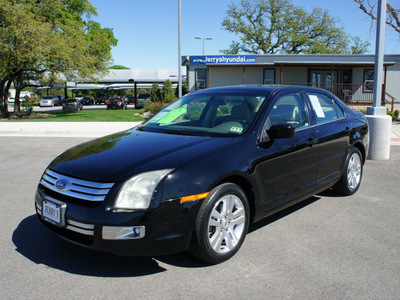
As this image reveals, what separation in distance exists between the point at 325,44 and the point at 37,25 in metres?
39.1

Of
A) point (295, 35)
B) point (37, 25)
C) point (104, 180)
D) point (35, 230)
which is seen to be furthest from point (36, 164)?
point (295, 35)

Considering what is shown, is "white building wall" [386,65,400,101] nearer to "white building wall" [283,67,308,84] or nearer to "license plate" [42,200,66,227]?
"white building wall" [283,67,308,84]

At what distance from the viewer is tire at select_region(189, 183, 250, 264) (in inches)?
124

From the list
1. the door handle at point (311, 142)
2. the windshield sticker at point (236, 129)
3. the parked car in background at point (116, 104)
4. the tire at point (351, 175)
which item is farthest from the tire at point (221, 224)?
the parked car in background at point (116, 104)

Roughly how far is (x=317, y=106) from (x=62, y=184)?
3310 millimetres

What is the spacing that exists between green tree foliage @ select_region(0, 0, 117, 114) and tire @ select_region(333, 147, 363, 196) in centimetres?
1986

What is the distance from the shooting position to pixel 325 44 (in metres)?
50.1

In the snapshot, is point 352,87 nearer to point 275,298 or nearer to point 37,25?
point 37,25

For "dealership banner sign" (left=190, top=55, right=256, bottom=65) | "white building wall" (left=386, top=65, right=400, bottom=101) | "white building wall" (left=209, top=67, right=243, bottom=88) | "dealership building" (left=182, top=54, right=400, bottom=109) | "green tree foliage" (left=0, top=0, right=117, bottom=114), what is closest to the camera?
"green tree foliage" (left=0, top=0, right=117, bottom=114)

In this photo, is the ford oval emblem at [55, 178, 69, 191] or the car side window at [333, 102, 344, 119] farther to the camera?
the car side window at [333, 102, 344, 119]

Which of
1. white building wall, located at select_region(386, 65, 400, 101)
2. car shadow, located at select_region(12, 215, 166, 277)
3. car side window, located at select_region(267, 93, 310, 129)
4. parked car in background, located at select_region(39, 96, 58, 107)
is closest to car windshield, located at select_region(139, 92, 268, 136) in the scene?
car side window, located at select_region(267, 93, 310, 129)

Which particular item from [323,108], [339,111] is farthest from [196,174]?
[339,111]

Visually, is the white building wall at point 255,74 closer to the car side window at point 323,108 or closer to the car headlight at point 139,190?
the car side window at point 323,108

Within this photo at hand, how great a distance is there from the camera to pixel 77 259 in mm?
3486
